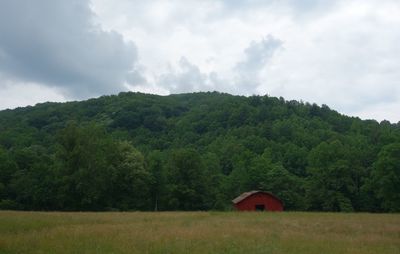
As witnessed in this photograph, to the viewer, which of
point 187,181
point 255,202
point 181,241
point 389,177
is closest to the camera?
point 181,241

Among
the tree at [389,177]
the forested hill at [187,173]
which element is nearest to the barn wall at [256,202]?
the forested hill at [187,173]

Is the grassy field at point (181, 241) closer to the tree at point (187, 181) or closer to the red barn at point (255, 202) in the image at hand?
the red barn at point (255, 202)

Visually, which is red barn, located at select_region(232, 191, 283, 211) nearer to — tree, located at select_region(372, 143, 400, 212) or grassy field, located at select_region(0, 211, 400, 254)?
tree, located at select_region(372, 143, 400, 212)

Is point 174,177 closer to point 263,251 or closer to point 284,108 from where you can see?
point 263,251

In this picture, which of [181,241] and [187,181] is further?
[187,181]

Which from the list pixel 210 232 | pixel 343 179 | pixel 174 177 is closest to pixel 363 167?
pixel 343 179

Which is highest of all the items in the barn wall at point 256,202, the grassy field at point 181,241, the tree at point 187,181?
the tree at point 187,181

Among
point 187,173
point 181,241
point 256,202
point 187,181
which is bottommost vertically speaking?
A: point 181,241

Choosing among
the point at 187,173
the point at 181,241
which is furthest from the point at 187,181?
the point at 181,241

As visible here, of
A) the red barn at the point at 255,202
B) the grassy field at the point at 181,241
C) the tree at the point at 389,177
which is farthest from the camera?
the tree at the point at 389,177

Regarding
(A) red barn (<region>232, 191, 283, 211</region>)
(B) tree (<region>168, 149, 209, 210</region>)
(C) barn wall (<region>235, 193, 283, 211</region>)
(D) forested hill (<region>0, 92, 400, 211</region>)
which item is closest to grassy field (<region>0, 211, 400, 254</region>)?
(D) forested hill (<region>0, 92, 400, 211</region>)

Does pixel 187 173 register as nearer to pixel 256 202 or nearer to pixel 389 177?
pixel 256 202

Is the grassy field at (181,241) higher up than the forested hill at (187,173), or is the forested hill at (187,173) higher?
the forested hill at (187,173)

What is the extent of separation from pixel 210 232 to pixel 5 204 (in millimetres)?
48552
